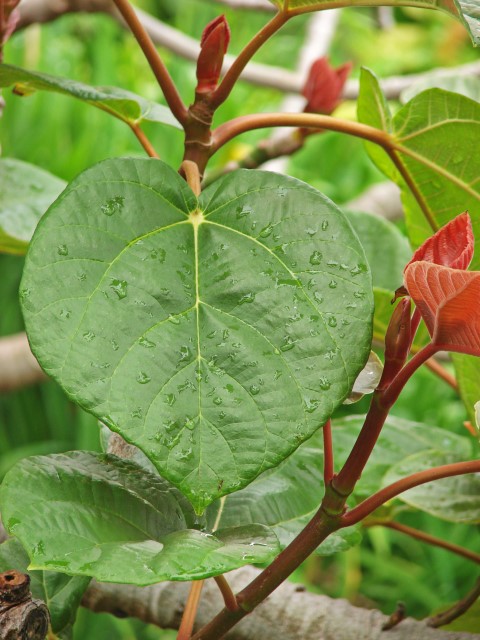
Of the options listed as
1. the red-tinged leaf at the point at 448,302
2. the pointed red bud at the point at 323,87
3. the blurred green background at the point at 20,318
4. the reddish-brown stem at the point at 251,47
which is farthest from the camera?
the blurred green background at the point at 20,318

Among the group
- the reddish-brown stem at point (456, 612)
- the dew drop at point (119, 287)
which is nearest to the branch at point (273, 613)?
the reddish-brown stem at point (456, 612)

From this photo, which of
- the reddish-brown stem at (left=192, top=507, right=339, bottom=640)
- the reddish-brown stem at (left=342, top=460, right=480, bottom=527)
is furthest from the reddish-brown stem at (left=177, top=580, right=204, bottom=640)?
the reddish-brown stem at (left=342, top=460, right=480, bottom=527)

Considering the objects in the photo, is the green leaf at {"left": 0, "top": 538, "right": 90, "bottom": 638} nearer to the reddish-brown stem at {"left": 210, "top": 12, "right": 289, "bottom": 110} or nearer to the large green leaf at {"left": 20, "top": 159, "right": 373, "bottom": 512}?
the large green leaf at {"left": 20, "top": 159, "right": 373, "bottom": 512}

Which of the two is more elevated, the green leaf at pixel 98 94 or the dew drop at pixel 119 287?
the green leaf at pixel 98 94

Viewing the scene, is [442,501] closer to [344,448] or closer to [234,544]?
[344,448]

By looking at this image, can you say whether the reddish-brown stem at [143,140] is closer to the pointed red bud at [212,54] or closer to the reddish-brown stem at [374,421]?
the pointed red bud at [212,54]

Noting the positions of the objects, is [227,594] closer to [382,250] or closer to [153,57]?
[153,57]
